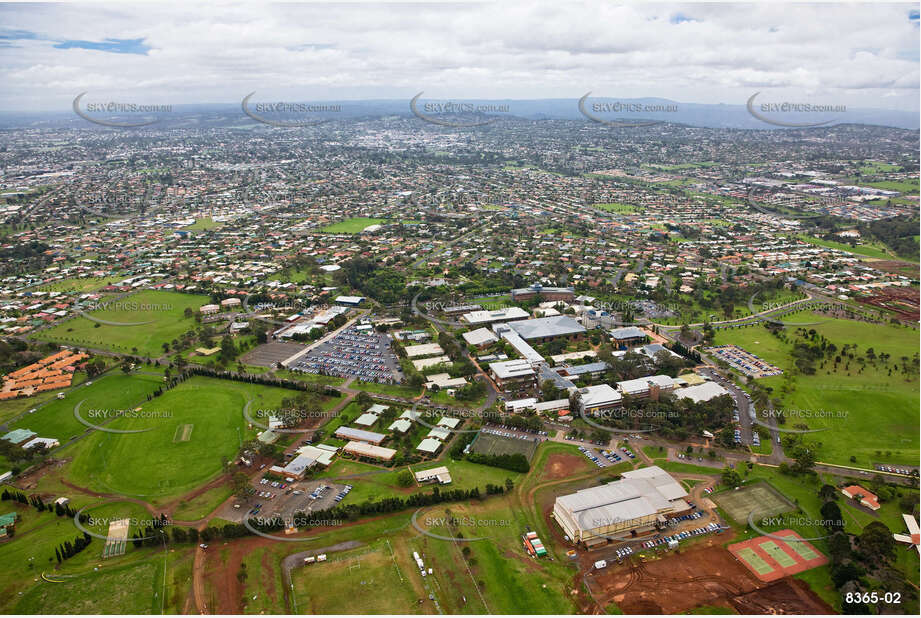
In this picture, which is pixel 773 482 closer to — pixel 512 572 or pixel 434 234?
pixel 512 572

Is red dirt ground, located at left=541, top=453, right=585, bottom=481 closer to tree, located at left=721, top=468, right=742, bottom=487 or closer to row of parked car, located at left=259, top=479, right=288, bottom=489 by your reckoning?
tree, located at left=721, top=468, right=742, bottom=487

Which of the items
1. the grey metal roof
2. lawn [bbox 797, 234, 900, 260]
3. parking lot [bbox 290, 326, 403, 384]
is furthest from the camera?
lawn [bbox 797, 234, 900, 260]

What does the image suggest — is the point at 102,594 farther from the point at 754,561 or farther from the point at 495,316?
the point at 495,316

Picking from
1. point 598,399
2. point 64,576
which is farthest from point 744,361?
point 64,576

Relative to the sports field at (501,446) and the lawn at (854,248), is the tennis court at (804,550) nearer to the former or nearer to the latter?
the sports field at (501,446)

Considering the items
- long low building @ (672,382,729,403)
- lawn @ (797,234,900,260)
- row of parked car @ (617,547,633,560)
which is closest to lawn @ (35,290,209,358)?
row of parked car @ (617,547,633,560)
